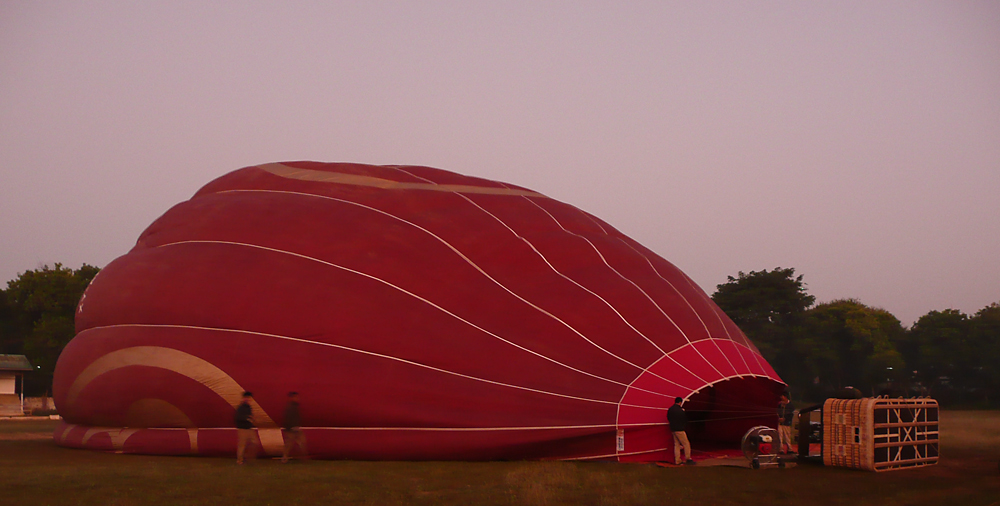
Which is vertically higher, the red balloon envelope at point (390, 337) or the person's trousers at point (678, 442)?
the red balloon envelope at point (390, 337)

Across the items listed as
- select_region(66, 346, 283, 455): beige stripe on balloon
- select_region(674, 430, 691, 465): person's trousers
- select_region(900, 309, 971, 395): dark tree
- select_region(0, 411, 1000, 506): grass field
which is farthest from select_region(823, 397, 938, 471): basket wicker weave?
select_region(900, 309, 971, 395): dark tree

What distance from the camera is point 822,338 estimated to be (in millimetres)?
43344

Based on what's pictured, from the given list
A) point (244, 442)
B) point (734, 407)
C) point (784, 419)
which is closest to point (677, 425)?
point (784, 419)

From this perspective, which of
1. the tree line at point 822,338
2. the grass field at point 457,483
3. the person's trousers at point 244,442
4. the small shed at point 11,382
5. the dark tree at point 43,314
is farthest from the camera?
the tree line at point 822,338

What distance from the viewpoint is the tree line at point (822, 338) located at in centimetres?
→ 4025

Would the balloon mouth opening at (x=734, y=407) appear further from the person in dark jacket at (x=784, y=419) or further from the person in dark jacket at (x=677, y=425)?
the person in dark jacket at (x=677, y=425)

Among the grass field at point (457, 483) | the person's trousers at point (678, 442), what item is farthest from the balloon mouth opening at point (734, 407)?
the grass field at point (457, 483)

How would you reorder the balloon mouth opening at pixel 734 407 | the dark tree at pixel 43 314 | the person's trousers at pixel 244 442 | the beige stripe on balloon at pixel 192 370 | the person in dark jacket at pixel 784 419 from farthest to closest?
the dark tree at pixel 43 314, the balloon mouth opening at pixel 734 407, the person in dark jacket at pixel 784 419, the beige stripe on balloon at pixel 192 370, the person's trousers at pixel 244 442

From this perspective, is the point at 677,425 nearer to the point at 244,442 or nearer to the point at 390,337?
the point at 390,337

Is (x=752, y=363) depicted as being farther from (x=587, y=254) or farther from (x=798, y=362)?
(x=798, y=362)

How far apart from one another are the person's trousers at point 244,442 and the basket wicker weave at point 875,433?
26.3 feet

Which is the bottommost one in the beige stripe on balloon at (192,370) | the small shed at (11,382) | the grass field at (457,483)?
the small shed at (11,382)

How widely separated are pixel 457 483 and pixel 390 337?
2.93m

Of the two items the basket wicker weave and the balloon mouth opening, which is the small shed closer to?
the balloon mouth opening
